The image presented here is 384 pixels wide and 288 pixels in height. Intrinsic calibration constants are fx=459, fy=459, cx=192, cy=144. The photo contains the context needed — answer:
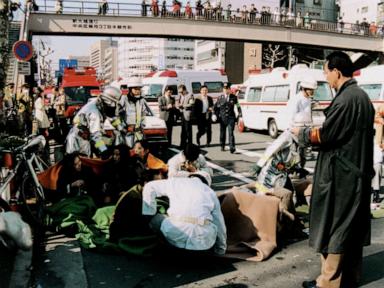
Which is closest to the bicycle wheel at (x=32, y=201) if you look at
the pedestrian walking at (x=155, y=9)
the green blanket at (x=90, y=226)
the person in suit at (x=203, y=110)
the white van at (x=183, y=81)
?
the green blanket at (x=90, y=226)

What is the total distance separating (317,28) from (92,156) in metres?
29.4

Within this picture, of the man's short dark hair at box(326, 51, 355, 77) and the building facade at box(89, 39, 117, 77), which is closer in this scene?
the man's short dark hair at box(326, 51, 355, 77)

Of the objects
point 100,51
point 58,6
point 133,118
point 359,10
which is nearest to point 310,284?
point 133,118

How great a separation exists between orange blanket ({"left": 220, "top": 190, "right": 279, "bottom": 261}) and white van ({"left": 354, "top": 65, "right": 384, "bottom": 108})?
9731 millimetres

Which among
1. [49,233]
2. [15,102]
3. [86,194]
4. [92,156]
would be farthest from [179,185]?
[15,102]

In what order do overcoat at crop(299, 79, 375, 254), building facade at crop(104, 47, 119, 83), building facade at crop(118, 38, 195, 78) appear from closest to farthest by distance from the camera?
overcoat at crop(299, 79, 375, 254), building facade at crop(118, 38, 195, 78), building facade at crop(104, 47, 119, 83)

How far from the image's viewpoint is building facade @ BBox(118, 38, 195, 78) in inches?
5034

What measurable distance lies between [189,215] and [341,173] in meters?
1.47

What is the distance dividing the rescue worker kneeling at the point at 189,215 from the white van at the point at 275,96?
9.23 metres

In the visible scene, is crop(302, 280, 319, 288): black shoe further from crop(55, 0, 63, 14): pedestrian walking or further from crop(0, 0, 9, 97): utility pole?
crop(55, 0, 63, 14): pedestrian walking

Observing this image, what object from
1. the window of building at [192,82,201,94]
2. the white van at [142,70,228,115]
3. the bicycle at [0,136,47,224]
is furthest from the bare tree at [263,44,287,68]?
the bicycle at [0,136,47,224]

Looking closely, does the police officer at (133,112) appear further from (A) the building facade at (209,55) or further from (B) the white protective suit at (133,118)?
(A) the building facade at (209,55)

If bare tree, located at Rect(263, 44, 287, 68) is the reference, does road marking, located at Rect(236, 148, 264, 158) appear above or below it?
below

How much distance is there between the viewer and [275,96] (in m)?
15.4
